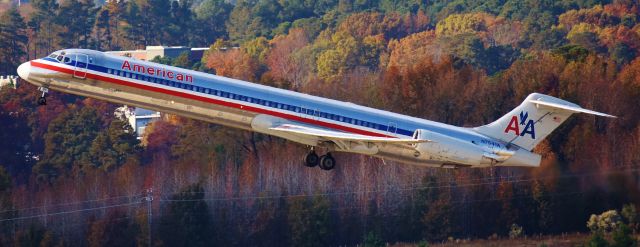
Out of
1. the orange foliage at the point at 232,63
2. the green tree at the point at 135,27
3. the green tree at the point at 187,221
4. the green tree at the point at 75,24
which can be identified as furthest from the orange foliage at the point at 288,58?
the green tree at the point at 187,221

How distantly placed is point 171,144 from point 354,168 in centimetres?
2459

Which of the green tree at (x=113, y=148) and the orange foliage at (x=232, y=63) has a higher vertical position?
the orange foliage at (x=232, y=63)

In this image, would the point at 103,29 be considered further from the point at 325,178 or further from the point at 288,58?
the point at 325,178

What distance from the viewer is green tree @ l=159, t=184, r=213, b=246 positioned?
252 feet

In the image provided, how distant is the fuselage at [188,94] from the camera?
5825 cm

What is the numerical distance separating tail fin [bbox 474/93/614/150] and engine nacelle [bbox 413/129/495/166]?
2.25 metres

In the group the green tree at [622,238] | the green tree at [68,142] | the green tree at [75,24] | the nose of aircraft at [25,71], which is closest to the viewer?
the nose of aircraft at [25,71]

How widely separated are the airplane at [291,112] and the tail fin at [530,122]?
0.04m

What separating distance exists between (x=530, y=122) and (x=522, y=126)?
1.20 ft

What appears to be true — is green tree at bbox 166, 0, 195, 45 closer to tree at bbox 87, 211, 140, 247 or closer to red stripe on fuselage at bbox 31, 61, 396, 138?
tree at bbox 87, 211, 140, 247

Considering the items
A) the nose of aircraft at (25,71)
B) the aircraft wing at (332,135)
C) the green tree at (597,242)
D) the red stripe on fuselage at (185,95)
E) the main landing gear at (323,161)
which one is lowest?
the green tree at (597,242)

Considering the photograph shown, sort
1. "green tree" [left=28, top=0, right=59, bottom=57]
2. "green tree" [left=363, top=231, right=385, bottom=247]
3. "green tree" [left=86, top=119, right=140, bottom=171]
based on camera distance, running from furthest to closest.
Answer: "green tree" [left=28, top=0, right=59, bottom=57] < "green tree" [left=86, top=119, right=140, bottom=171] < "green tree" [left=363, top=231, right=385, bottom=247]

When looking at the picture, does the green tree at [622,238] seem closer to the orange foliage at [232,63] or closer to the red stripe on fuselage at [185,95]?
the red stripe on fuselage at [185,95]

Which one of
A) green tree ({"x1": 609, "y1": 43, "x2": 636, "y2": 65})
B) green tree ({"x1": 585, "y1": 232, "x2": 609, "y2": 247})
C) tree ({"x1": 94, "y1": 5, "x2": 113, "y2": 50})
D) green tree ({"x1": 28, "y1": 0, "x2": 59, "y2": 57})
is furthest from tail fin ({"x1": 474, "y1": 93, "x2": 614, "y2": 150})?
tree ({"x1": 94, "y1": 5, "x2": 113, "y2": 50})
